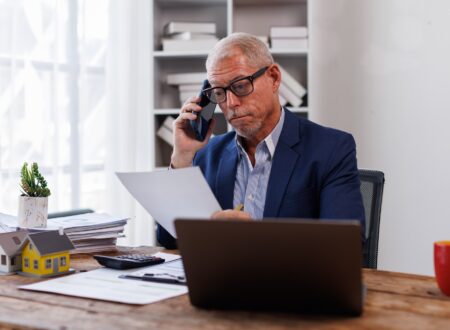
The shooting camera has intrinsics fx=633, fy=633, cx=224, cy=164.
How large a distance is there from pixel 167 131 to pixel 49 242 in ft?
5.35

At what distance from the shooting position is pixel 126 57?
318cm

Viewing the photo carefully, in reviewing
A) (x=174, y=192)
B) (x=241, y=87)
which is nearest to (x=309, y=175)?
(x=241, y=87)

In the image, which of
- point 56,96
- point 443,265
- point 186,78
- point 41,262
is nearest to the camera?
point 443,265

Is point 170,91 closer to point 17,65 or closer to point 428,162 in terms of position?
point 17,65

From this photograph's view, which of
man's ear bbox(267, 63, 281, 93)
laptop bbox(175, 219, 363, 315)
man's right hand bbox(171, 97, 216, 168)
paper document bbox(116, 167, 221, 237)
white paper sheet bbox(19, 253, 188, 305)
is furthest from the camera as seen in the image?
man's right hand bbox(171, 97, 216, 168)

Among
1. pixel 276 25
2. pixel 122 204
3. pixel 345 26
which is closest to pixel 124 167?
pixel 122 204

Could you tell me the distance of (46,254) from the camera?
4.69 feet

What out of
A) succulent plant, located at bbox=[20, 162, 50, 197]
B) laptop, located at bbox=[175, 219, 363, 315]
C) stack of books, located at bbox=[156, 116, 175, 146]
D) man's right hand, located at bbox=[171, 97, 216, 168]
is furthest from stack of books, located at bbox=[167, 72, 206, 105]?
laptop, located at bbox=[175, 219, 363, 315]

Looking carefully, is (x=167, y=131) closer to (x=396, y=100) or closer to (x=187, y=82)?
(x=187, y=82)

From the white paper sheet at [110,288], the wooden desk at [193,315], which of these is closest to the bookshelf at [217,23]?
the white paper sheet at [110,288]

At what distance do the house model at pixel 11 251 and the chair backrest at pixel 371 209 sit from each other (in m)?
1.00

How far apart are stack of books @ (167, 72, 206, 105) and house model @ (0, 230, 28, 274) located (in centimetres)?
163

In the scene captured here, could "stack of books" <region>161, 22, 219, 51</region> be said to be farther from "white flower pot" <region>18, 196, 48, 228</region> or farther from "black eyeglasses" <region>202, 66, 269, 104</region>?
"white flower pot" <region>18, 196, 48, 228</region>

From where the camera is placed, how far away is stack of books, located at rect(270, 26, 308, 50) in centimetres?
294
